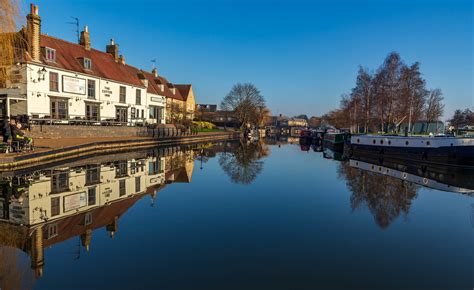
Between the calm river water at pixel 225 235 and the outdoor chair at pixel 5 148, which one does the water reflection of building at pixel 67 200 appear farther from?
the outdoor chair at pixel 5 148

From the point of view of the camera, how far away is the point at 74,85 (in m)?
28.0

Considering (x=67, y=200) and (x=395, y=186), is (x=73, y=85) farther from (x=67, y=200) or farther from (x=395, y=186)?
(x=395, y=186)

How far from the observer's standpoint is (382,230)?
7457 millimetres

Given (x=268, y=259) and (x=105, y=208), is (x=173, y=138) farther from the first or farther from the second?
(x=268, y=259)

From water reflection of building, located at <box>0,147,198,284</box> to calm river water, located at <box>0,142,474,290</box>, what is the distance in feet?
0.12

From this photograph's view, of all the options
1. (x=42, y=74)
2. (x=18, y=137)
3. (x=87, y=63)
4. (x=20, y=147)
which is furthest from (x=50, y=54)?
(x=18, y=137)

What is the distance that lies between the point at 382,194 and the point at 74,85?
27562mm

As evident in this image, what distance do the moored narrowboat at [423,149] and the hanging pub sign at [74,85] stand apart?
1101 inches

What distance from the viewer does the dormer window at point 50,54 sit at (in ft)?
85.1

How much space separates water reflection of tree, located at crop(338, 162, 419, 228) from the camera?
29.9 feet

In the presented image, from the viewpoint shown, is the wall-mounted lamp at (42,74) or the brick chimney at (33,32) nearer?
the brick chimney at (33,32)

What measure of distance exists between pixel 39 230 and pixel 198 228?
342 centimetres

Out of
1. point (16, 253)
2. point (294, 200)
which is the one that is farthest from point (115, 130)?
point (16, 253)

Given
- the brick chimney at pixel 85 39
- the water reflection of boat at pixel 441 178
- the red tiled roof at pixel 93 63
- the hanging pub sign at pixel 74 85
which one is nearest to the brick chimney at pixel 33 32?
the red tiled roof at pixel 93 63
